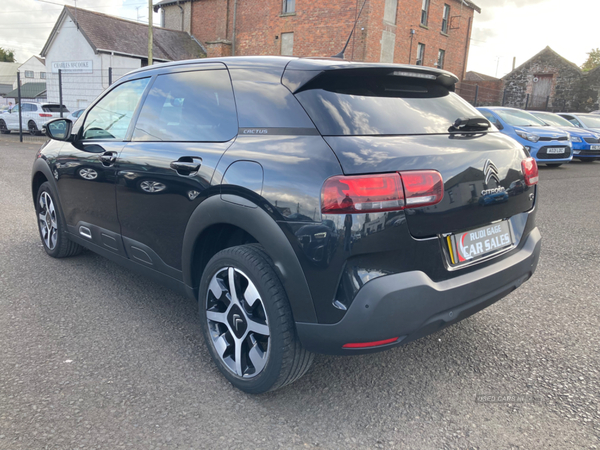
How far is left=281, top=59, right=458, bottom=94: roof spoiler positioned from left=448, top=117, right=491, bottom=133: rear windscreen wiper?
343 mm

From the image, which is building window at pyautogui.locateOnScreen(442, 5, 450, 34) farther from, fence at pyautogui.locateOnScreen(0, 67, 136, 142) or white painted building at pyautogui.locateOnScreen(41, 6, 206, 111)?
fence at pyautogui.locateOnScreen(0, 67, 136, 142)

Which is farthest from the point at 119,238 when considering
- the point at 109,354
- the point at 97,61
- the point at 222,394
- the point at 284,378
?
the point at 97,61

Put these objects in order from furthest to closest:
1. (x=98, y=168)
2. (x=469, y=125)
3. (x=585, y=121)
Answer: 1. (x=585, y=121)
2. (x=98, y=168)
3. (x=469, y=125)

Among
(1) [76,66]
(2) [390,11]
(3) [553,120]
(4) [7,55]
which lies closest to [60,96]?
(1) [76,66]

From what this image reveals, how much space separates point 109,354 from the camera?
2.88 meters

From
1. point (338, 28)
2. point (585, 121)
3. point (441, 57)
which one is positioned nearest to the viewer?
point (585, 121)

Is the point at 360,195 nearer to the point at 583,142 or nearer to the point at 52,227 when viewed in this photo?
the point at 52,227

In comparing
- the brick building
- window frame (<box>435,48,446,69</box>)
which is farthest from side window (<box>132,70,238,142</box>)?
window frame (<box>435,48,446,69</box>)

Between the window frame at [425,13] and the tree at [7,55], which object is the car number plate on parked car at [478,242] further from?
the tree at [7,55]

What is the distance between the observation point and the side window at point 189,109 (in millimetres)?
2721

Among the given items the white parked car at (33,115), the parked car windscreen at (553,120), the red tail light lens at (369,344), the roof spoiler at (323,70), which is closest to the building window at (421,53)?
the parked car windscreen at (553,120)

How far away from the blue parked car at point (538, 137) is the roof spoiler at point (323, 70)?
33.7 ft

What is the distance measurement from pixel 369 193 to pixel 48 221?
3.86 metres

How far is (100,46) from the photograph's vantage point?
3023 centimetres
